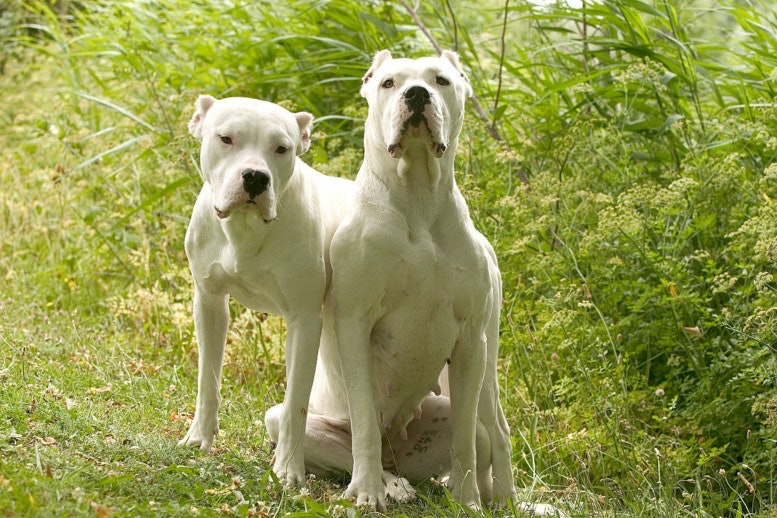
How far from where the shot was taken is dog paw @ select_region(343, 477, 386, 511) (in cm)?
438

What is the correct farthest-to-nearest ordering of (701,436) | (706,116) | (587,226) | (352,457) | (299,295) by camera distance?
(706,116) < (587,226) < (701,436) < (352,457) < (299,295)

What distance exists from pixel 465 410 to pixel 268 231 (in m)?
1.09

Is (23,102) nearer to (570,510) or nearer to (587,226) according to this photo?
(587,226)

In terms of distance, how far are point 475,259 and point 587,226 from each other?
2.21 m

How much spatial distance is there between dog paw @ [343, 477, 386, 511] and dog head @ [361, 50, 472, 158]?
1.29 meters

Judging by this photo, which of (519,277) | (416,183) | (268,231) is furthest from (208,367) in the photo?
(519,277)

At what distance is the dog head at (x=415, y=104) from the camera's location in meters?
4.32

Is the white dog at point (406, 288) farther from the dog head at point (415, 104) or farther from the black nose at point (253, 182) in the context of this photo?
the black nose at point (253, 182)

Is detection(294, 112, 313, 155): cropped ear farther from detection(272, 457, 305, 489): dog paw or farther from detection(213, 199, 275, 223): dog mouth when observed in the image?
detection(272, 457, 305, 489): dog paw

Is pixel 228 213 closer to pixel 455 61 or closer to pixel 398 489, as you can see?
pixel 455 61

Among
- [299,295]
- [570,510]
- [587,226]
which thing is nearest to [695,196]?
[587,226]

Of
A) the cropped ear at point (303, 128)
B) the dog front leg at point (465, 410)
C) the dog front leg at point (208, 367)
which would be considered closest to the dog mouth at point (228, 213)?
the cropped ear at point (303, 128)

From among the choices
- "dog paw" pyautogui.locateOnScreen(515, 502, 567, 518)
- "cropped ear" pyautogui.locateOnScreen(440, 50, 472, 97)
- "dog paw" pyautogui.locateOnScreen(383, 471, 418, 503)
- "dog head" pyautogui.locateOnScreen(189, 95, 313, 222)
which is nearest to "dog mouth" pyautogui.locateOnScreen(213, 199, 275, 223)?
"dog head" pyautogui.locateOnScreen(189, 95, 313, 222)

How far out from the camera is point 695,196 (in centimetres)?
581
